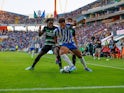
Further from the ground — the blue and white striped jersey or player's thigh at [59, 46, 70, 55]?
the blue and white striped jersey

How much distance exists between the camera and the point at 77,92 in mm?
7457

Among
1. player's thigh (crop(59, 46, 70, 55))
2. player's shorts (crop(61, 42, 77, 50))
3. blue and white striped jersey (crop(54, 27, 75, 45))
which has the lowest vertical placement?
player's thigh (crop(59, 46, 70, 55))

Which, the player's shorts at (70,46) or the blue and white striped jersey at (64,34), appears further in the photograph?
the player's shorts at (70,46)

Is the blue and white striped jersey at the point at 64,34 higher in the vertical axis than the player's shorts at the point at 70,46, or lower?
higher

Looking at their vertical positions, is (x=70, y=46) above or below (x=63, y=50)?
Result: above

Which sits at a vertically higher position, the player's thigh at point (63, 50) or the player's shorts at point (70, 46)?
the player's shorts at point (70, 46)

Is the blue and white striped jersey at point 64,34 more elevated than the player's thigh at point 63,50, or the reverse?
the blue and white striped jersey at point 64,34

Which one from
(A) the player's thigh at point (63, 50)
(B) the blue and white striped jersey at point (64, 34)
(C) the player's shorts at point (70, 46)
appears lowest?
(A) the player's thigh at point (63, 50)

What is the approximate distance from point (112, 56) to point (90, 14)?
68.5 metres

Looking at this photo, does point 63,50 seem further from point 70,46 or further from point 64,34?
point 64,34

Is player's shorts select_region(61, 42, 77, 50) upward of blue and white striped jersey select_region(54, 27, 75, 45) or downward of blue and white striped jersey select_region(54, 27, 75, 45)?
downward

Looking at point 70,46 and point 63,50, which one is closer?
point 63,50

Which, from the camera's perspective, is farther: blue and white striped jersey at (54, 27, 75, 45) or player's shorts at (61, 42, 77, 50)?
player's shorts at (61, 42, 77, 50)

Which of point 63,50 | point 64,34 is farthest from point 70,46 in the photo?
point 64,34
